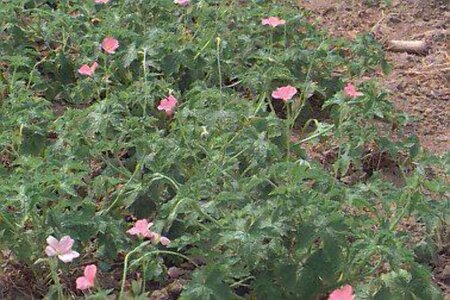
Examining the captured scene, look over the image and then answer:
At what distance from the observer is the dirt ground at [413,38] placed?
394 cm

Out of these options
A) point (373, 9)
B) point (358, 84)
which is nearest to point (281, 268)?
point (358, 84)

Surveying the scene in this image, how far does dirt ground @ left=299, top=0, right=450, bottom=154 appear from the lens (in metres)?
3.94

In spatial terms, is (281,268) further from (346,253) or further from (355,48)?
(355,48)

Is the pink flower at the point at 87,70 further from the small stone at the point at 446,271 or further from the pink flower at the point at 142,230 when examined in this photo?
the small stone at the point at 446,271

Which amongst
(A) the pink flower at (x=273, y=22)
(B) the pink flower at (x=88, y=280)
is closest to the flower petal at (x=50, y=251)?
(B) the pink flower at (x=88, y=280)

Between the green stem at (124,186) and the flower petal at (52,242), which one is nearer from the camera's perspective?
the flower petal at (52,242)

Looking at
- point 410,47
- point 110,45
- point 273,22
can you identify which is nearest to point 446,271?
point 273,22

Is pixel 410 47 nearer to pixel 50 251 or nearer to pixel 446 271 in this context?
pixel 446 271

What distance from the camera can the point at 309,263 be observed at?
2.78 metres

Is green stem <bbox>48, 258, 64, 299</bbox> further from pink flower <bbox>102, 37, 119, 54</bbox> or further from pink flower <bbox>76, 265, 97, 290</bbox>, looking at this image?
pink flower <bbox>102, 37, 119, 54</bbox>

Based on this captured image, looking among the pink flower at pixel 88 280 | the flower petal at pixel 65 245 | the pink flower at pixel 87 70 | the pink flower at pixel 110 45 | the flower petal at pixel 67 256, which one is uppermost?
the pink flower at pixel 88 280

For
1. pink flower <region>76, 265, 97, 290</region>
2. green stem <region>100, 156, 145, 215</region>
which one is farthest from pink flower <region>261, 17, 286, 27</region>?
pink flower <region>76, 265, 97, 290</region>

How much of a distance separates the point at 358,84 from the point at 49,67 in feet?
3.95

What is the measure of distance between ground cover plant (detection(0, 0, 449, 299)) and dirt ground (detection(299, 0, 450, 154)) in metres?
0.13
